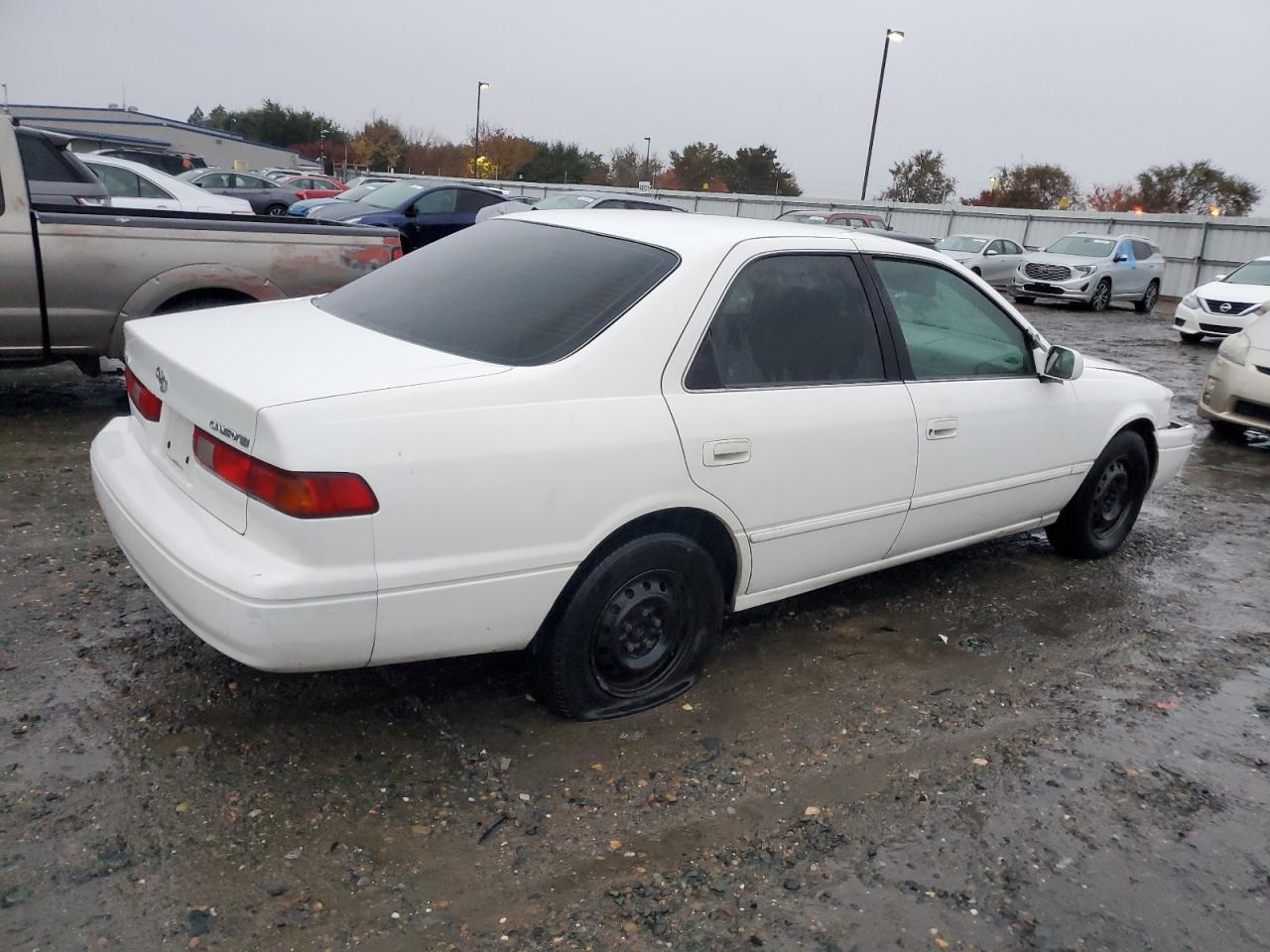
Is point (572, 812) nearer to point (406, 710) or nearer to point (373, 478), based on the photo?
point (406, 710)

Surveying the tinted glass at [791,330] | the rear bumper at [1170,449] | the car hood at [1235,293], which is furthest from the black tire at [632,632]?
the car hood at [1235,293]

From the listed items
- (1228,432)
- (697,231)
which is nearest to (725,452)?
(697,231)

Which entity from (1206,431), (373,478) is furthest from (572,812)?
(1206,431)

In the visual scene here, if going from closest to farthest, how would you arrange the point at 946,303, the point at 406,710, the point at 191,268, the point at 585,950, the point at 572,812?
the point at 585,950 → the point at 572,812 → the point at 406,710 → the point at 946,303 → the point at 191,268

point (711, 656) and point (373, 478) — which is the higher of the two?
point (373, 478)

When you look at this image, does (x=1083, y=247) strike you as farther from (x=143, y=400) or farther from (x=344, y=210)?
(x=143, y=400)

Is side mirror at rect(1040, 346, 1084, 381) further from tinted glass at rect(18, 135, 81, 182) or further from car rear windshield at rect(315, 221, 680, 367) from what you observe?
tinted glass at rect(18, 135, 81, 182)

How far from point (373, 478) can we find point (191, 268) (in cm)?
431

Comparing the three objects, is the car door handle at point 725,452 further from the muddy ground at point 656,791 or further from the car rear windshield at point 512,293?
the muddy ground at point 656,791

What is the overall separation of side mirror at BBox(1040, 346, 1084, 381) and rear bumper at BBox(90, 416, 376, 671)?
3198 mm

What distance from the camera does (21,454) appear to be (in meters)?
5.72

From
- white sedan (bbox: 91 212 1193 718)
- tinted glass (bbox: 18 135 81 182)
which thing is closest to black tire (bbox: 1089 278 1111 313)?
white sedan (bbox: 91 212 1193 718)

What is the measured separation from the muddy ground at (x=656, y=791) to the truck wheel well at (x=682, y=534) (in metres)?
0.45

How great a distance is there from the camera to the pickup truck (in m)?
5.84
